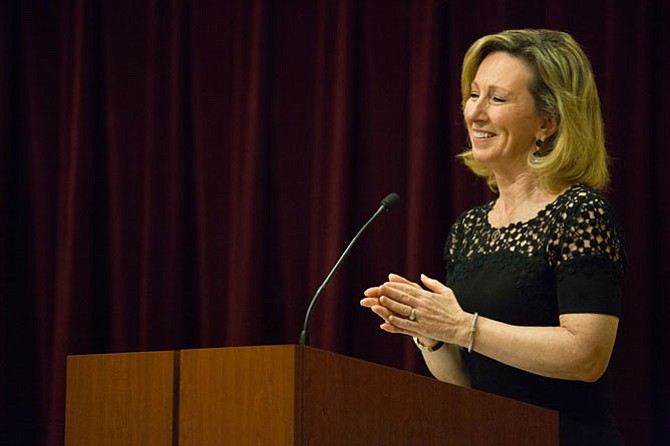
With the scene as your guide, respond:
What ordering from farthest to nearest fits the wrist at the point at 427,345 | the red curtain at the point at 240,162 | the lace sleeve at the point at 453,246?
the red curtain at the point at 240,162 < the lace sleeve at the point at 453,246 < the wrist at the point at 427,345

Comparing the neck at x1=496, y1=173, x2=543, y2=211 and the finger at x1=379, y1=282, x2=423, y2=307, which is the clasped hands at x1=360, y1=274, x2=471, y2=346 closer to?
the finger at x1=379, y1=282, x2=423, y2=307

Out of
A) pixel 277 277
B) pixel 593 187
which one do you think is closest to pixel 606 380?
pixel 593 187

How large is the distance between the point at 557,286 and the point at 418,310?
364 millimetres

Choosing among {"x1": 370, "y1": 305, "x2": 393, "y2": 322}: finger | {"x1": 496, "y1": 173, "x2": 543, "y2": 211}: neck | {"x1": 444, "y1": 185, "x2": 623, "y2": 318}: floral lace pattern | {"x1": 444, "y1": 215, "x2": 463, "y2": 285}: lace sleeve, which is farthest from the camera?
{"x1": 444, "y1": 215, "x2": 463, "y2": 285}: lace sleeve

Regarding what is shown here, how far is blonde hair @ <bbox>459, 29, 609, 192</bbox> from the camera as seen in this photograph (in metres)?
2.26

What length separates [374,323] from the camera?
348 cm

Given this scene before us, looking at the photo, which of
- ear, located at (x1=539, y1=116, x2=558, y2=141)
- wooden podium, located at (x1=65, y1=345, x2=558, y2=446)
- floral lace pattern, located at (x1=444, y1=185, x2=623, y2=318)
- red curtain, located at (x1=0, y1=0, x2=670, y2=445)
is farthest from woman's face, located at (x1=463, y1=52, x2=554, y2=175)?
red curtain, located at (x1=0, y1=0, x2=670, y2=445)

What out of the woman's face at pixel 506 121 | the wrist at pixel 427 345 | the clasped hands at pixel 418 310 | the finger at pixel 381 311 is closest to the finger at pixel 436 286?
the clasped hands at pixel 418 310

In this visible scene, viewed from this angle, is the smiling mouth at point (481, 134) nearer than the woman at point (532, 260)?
No

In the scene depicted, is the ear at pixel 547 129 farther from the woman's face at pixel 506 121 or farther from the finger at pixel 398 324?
the finger at pixel 398 324

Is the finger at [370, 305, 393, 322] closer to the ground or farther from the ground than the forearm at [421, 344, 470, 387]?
farther from the ground

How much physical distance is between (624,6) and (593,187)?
125 centimetres

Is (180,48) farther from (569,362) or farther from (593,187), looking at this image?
(569,362)

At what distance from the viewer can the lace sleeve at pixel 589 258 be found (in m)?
2.02
